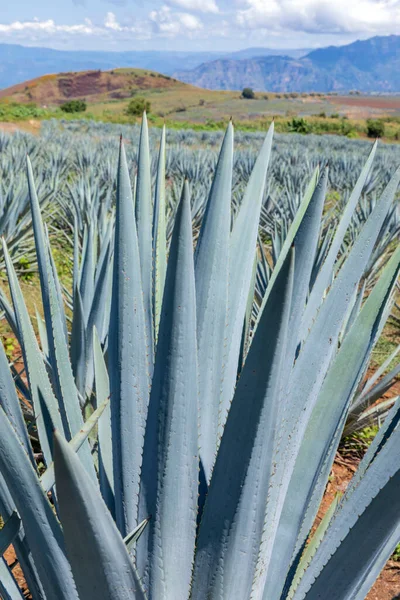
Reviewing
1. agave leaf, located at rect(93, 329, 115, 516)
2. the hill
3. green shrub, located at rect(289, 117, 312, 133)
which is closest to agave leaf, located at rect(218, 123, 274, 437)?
agave leaf, located at rect(93, 329, 115, 516)

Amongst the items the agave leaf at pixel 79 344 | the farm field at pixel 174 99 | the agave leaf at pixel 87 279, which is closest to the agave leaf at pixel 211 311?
the agave leaf at pixel 79 344

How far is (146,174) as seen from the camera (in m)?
1.04

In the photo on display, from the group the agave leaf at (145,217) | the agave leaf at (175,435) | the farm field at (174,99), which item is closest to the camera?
the agave leaf at (175,435)

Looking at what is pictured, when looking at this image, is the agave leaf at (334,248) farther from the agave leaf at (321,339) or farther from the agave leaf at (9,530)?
the agave leaf at (9,530)

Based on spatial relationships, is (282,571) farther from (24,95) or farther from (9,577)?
(24,95)

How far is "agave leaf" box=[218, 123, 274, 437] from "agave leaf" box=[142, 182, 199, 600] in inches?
8.4

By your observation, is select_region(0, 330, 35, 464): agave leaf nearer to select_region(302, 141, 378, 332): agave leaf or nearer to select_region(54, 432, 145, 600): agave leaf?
select_region(54, 432, 145, 600): agave leaf

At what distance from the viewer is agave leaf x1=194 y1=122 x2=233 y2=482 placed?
34.2 inches

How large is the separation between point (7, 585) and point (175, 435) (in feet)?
1.27

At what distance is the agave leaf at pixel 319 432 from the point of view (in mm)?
839

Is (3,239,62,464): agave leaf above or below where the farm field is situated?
below

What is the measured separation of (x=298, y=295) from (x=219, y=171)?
242 mm

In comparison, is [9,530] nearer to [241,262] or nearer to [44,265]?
[44,265]

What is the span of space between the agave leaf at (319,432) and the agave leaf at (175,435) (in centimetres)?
15
